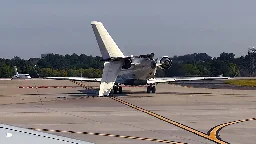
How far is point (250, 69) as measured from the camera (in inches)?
5842

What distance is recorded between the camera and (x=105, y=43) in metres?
47.0

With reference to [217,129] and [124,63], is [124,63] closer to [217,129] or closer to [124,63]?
[124,63]

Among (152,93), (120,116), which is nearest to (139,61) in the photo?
(152,93)

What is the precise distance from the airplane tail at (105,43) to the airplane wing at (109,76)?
130 cm

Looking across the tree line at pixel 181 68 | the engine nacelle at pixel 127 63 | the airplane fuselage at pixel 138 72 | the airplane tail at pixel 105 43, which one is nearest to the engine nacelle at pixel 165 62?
the airplane fuselage at pixel 138 72

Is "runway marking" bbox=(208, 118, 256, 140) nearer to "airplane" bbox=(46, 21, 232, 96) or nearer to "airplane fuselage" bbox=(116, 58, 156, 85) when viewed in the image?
"airplane" bbox=(46, 21, 232, 96)

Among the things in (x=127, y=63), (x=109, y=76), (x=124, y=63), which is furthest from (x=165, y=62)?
(x=109, y=76)

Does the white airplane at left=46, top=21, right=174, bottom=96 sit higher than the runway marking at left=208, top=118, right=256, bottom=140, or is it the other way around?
the white airplane at left=46, top=21, right=174, bottom=96

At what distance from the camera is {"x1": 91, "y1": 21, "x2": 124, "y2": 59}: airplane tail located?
46.4 m

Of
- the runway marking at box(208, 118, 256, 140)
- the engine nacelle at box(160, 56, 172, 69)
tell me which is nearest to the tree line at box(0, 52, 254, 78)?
the engine nacelle at box(160, 56, 172, 69)

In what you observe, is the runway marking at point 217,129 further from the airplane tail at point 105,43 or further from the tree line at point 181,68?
the tree line at point 181,68

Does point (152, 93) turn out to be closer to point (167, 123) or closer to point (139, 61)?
point (139, 61)

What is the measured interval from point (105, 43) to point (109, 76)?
5039 millimetres

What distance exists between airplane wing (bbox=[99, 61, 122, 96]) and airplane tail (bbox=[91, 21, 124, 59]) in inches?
51.1
